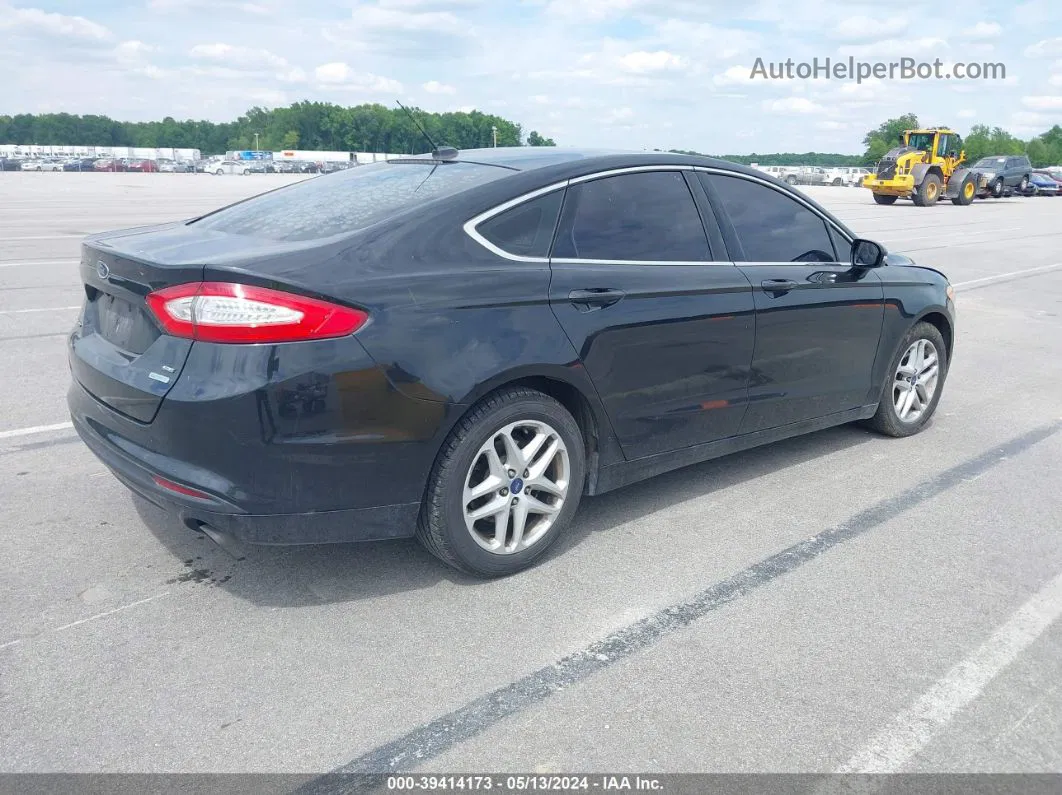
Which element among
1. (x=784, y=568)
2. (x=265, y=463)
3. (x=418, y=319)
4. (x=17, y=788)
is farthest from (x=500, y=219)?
(x=17, y=788)

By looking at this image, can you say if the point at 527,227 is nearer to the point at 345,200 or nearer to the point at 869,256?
the point at 345,200

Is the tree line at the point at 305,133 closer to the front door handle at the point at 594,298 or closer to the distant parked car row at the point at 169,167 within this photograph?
the distant parked car row at the point at 169,167

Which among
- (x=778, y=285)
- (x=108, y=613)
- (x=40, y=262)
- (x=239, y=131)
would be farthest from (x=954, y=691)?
(x=239, y=131)

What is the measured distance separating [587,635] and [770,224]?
2.44m

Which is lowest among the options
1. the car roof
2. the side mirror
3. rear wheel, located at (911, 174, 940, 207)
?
the side mirror

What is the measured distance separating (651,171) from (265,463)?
2.21 metres

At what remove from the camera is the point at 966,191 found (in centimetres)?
3578

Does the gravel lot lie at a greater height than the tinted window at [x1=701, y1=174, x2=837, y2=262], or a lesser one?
lesser

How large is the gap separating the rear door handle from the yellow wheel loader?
105ft

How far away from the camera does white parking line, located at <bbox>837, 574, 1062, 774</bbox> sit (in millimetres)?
2674

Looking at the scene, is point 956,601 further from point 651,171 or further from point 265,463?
point 265,463

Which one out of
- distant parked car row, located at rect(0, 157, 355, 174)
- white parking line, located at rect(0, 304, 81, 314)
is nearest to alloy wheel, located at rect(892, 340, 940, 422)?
white parking line, located at rect(0, 304, 81, 314)

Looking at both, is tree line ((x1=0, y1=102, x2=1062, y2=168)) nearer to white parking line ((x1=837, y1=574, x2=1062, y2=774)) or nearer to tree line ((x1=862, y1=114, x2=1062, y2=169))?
tree line ((x1=862, y1=114, x2=1062, y2=169))

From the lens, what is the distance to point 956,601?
3.62m
